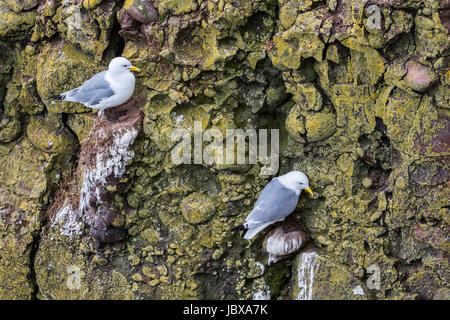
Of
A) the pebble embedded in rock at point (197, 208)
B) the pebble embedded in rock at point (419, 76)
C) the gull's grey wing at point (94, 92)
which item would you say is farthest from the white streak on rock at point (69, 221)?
the pebble embedded in rock at point (419, 76)

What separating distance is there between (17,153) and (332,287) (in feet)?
11.9

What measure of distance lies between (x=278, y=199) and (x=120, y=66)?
1792 mm

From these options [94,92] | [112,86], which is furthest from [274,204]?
[94,92]

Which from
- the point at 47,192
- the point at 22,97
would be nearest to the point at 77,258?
the point at 47,192

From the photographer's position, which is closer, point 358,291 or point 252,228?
point 358,291

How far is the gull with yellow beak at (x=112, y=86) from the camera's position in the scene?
15.3 ft

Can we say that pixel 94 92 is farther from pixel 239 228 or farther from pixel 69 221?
pixel 239 228

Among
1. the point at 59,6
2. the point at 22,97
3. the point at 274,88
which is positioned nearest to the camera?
the point at 274,88

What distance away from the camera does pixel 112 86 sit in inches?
184

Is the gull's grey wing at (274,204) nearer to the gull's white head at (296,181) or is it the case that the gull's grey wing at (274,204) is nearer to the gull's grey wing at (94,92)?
the gull's white head at (296,181)

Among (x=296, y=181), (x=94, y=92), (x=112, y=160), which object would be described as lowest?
(x=296, y=181)

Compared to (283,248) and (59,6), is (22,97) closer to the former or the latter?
(59,6)

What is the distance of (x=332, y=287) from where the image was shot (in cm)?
483

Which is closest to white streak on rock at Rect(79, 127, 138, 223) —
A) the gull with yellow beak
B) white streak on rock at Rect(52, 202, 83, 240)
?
the gull with yellow beak
